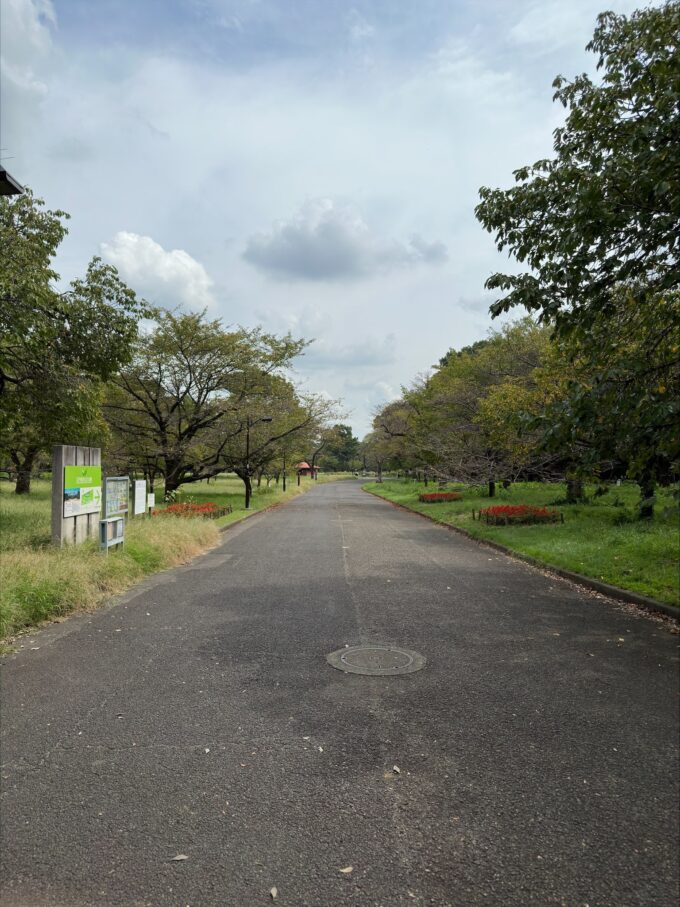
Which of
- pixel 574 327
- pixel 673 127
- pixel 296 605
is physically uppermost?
pixel 673 127

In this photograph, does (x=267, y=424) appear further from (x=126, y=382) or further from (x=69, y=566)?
(x=69, y=566)

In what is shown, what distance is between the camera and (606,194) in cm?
684

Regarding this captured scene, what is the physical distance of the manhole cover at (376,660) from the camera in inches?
203

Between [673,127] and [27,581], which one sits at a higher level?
[673,127]

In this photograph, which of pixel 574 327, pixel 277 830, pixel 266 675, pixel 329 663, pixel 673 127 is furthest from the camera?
pixel 574 327

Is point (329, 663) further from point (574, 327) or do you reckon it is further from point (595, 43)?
point (595, 43)

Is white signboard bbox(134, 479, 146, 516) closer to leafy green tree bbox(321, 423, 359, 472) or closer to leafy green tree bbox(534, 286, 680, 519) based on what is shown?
leafy green tree bbox(534, 286, 680, 519)

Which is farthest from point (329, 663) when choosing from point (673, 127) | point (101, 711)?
point (673, 127)

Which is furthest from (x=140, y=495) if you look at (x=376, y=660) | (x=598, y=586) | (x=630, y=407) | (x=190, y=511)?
(x=630, y=407)

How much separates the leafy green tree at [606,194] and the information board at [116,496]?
24.9 feet

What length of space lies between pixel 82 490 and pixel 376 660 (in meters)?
7.41

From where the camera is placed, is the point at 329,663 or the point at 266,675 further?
the point at 329,663

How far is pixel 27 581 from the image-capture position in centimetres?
711

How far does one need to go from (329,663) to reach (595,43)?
836 cm
